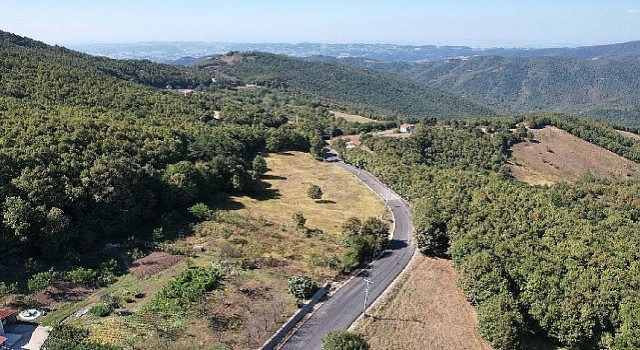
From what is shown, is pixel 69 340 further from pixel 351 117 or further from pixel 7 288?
pixel 351 117

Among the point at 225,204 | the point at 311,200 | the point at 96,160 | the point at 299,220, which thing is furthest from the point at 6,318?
the point at 311,200

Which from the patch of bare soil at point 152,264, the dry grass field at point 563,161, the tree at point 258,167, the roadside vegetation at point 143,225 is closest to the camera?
the roadside vegetation at point 143,225

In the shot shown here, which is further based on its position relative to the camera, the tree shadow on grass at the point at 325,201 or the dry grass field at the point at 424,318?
the tree shadow on grass at the point at 325,201

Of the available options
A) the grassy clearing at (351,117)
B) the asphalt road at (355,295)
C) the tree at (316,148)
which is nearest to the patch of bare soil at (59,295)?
the asphalt road at (355,295)

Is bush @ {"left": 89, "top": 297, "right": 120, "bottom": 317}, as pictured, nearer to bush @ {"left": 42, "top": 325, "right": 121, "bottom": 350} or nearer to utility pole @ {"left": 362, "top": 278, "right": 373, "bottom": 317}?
bush @ {"left": 42, "top": 325, "right": 121, "bottom": 350}

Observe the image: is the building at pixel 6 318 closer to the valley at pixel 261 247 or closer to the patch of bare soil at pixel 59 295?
the valley at pixel 261 247

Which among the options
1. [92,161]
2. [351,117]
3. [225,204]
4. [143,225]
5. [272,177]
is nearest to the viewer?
[92,161]

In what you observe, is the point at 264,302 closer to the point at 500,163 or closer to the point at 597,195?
the point at 597,195

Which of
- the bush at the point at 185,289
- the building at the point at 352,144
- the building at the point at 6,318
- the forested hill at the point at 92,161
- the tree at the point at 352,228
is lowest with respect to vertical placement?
the building at the point at 352,144
